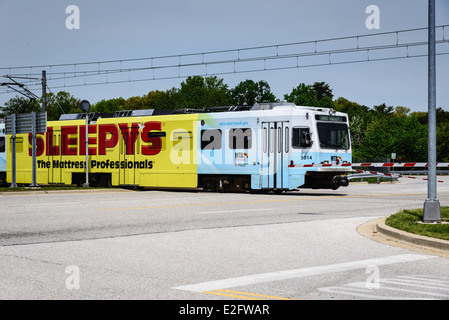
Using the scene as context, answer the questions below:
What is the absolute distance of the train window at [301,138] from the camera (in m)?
25.4

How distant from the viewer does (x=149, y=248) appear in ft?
34.4

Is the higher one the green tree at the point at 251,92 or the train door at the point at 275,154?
the green tree at the point at 251,92

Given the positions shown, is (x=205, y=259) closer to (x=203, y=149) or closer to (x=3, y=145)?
(x=203, y=149)

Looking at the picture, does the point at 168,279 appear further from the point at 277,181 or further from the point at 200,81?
the point at 200,81

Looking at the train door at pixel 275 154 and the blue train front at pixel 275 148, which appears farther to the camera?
the train door at pixel 275 154

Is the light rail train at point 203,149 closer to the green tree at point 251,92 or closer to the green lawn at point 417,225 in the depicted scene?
the green lawn at point 417,225

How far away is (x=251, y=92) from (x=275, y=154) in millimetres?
89580

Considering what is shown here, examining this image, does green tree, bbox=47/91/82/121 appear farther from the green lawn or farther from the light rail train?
the green lawn

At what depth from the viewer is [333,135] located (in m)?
26.3

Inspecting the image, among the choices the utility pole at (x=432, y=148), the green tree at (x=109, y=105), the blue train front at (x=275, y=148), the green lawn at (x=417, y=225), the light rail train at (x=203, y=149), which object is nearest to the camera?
the green lawn at (x=417, y=225)

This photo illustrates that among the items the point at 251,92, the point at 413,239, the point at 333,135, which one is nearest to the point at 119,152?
the point at 333,135

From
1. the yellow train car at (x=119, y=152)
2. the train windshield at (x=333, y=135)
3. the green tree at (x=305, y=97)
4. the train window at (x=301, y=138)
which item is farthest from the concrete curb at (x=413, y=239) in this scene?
the green tree at (x=305, y=97)

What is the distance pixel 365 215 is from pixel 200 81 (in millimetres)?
118025

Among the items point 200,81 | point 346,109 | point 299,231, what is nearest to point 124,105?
point 200,81
